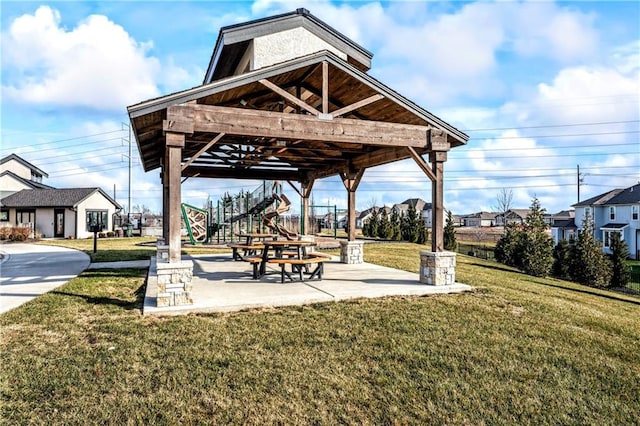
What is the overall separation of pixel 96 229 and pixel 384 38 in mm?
13062

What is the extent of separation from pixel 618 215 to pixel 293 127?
120ft

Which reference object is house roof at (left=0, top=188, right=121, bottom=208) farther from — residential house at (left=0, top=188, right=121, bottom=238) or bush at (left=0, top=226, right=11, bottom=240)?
bush at (left=0, top=226, right=11, bottom=240)

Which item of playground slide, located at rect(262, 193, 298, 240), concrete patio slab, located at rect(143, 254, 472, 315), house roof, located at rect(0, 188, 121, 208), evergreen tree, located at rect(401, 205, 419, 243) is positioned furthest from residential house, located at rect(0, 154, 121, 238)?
playground slide, located at rect(262, 193, 298, 240)

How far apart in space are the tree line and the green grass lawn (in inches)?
489

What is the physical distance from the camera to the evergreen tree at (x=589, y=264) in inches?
693

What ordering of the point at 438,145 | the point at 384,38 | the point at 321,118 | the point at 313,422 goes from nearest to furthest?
the point at 313,422
the point at 321,118
the point at 438,145
the point at 384,38

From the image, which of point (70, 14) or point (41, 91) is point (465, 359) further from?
point (41, 91)

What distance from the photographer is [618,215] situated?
33.2 metres

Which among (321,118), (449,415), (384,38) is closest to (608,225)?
(384,38)

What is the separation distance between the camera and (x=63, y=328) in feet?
17.0

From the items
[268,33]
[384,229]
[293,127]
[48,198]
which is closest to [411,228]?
[384,229]

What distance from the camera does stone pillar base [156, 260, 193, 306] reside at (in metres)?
5.95

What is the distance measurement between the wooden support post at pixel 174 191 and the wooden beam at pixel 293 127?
1.27ft

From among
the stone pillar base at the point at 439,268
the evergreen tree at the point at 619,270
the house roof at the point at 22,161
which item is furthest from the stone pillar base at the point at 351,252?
the house roof at the point at 22,161
